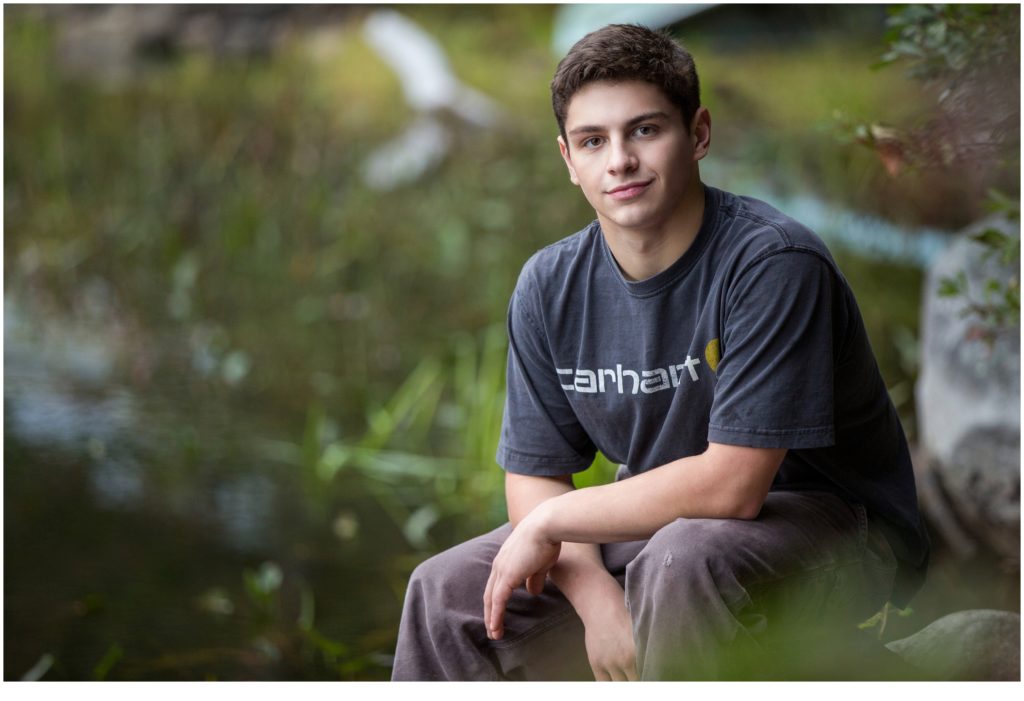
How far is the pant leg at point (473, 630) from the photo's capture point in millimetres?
1280

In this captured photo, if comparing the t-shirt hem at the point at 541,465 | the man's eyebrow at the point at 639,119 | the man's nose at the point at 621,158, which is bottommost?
the t-shirt hem at the point at 541,465

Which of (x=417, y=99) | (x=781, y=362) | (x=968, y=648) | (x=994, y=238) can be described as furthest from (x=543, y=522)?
(x=417, y=99)

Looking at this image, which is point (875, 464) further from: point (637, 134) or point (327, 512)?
point (327, 512)

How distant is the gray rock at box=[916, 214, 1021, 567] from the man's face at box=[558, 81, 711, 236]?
872mm

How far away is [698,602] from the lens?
1136mm

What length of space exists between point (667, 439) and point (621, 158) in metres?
0.31

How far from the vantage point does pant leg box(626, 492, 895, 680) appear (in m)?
1.14

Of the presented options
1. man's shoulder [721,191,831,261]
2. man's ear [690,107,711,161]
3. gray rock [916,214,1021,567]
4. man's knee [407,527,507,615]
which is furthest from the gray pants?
gray rock [916,214,1021,567]

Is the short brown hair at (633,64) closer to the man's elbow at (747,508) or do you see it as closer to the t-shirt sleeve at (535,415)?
the t-shirt sleeve at (535,415)

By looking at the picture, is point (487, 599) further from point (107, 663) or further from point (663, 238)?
point (107, 663)

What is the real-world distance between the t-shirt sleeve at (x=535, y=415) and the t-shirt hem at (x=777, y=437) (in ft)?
0.79

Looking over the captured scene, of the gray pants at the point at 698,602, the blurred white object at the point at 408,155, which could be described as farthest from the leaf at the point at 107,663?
the blurred white object at the point at 408,155

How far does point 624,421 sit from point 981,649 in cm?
54

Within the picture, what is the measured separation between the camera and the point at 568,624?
4.32ft
